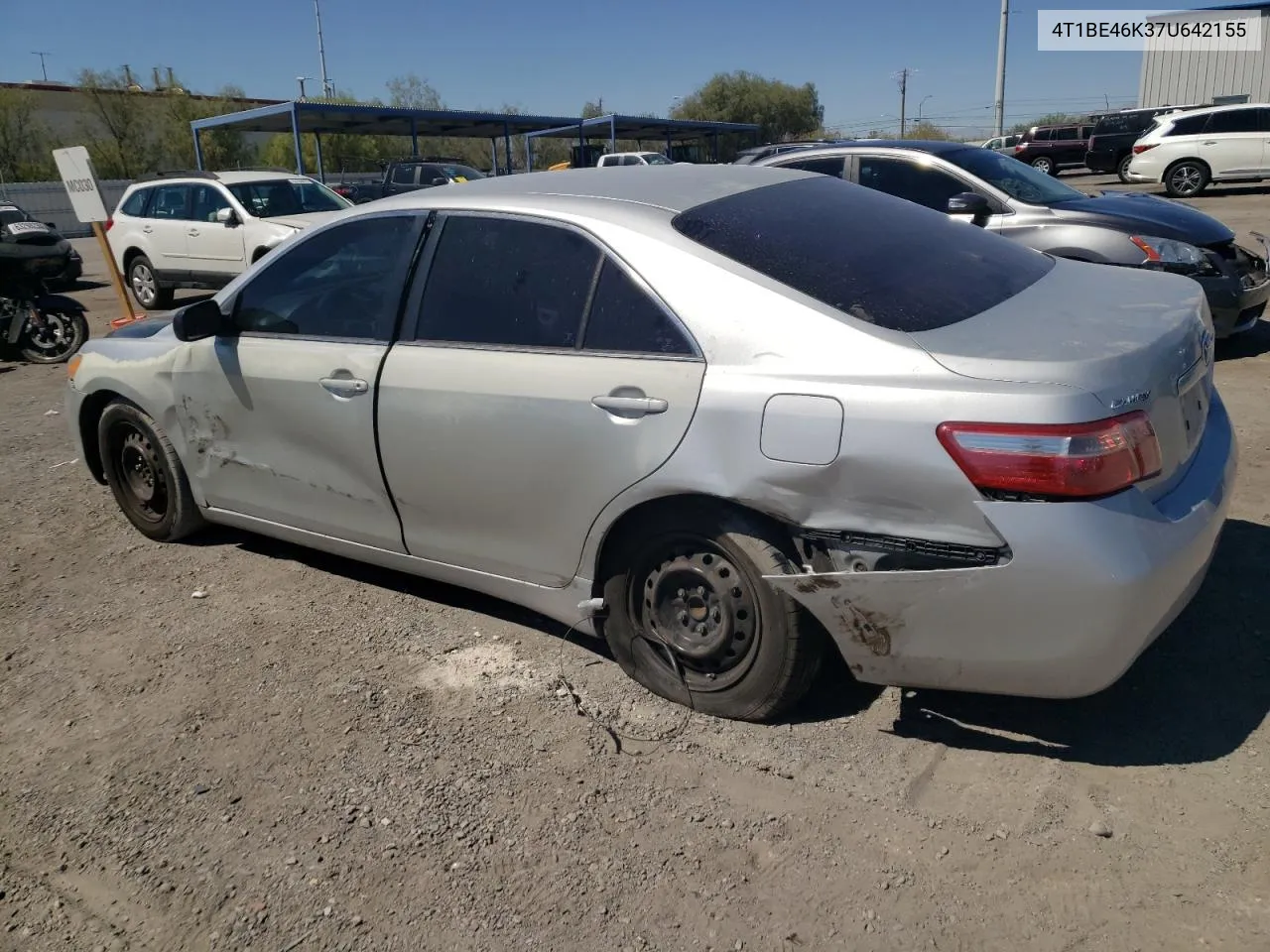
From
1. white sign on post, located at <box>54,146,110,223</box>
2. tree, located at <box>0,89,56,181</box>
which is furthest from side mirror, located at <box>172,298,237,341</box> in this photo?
tree, located at <box>0,89,56,181</box>

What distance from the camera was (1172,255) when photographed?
A: 22.0ft

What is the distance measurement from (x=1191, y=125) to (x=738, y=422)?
886 inches

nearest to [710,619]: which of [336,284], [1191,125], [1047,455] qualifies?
[1047,455]

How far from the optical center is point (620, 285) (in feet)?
10.1

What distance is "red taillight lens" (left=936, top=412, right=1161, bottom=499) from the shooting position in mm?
2398

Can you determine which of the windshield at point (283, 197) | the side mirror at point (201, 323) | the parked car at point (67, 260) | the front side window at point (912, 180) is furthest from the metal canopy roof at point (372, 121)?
the side mirror at point (201, 323)

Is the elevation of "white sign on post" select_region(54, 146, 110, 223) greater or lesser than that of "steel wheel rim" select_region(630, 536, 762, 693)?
greater

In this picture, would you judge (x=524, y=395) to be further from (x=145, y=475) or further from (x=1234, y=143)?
(x=1234, y=143)

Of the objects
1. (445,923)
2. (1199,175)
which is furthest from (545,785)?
(1199,175)

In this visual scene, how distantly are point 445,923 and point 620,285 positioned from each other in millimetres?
1866

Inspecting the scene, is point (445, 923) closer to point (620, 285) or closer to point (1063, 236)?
point (620, 285)

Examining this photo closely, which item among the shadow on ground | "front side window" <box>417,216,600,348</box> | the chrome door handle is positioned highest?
"front side window" <box>417,216,600,348</box>

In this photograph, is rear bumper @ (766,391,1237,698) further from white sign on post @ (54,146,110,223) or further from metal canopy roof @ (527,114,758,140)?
metal canopy roof @ (527,114,758,140)

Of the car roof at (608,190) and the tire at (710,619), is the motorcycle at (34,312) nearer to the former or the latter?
the car roof at (608,190)
